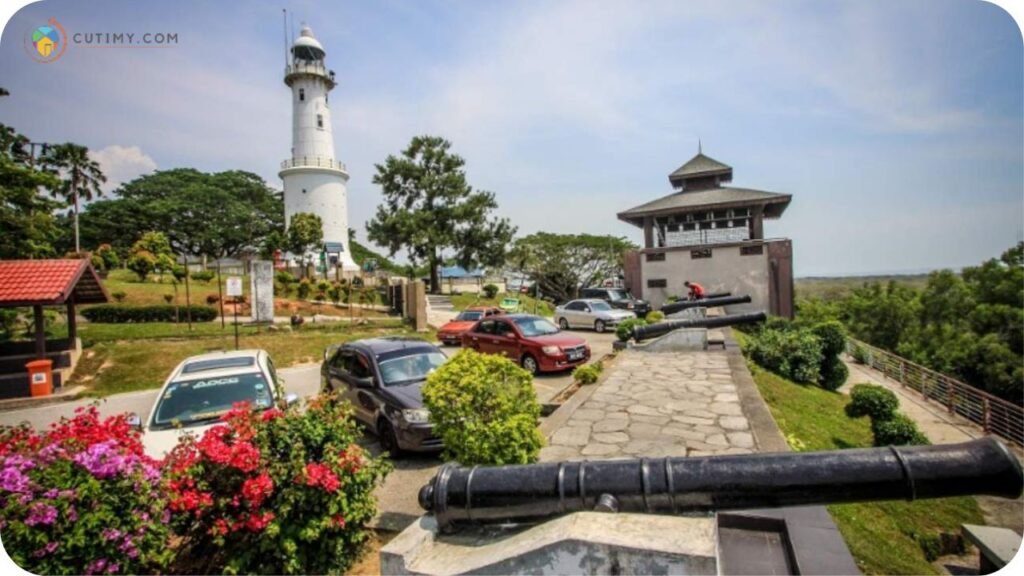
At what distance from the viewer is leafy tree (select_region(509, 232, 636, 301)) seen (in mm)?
40938

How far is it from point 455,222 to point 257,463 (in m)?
35.9

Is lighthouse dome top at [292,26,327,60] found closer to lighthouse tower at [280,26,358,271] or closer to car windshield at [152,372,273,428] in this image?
lighthouse tower at [280,26,358,271]

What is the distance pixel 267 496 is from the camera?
11.5 ft

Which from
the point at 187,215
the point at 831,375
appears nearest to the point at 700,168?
the point at 831,375

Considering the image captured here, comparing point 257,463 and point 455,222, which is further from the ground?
point 455,222

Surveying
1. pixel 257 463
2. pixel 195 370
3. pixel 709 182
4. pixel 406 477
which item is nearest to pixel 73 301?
pixel 195 370

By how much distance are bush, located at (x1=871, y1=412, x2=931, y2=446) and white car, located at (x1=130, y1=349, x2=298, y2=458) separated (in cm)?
1023

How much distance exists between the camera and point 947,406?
51.6ft

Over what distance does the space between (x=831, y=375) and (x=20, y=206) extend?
80.0 ft

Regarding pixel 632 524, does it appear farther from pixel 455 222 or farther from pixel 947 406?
pixel 455 222

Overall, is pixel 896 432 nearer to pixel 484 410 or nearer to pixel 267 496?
pixel 484 410

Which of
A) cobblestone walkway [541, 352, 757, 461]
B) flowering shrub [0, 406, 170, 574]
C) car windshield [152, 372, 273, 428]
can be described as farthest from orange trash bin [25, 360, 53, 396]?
cobblestone walkway [541, 352, 757, 461]

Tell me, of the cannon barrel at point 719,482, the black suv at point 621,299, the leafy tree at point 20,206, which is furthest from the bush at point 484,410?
the black suv at point 621,299

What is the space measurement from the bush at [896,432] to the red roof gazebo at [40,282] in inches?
682
